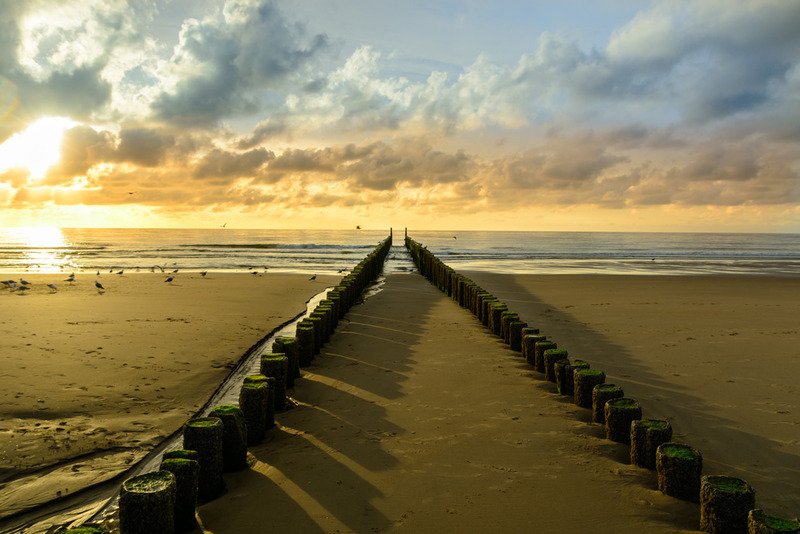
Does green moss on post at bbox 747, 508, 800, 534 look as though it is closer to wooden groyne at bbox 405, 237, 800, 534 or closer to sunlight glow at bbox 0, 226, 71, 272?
wooden groyne at bbox 405, 237, 800, 534

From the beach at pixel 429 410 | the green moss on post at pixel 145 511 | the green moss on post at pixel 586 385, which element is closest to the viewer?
the green moss on post at pixel 145 511

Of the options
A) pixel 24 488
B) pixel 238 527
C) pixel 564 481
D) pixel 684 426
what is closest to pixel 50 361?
pixel 24 488

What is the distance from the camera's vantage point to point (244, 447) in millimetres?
4555

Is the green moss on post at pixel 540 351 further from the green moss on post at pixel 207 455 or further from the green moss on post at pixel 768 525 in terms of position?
the green moss on post at pixel 207 455

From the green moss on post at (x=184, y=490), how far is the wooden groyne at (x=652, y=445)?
355 centimetres

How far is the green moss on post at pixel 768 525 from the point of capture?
9.59 ft

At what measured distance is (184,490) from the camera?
3.64 metres

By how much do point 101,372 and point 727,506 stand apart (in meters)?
7.72

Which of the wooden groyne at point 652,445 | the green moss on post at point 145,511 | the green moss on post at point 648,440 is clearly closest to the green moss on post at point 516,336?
the wooden groyne at point 652,445

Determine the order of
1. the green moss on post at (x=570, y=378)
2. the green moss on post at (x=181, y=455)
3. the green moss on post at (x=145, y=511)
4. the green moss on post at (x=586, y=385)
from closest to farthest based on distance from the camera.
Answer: the green moss on post at (x=145, y=511)
the green moss on post at (x=181, y=455)
the green moss on post at (x=586, y=385)
the green moss on post at (x=570, y=378)

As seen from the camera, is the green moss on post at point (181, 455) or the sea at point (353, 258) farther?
the sea at point (353, 258)

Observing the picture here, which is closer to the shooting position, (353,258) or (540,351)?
(540,351)

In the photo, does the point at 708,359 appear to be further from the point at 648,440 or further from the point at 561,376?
the point at 648,440

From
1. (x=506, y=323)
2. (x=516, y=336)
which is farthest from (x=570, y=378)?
(x=506, y=323)
